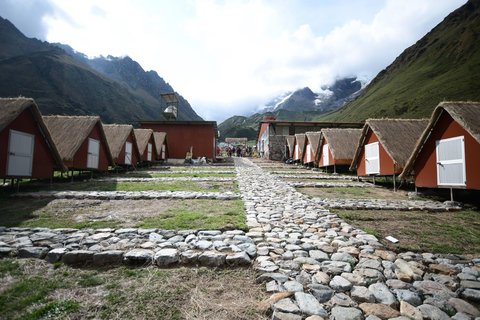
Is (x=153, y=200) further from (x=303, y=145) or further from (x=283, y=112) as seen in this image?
(x=283, y=112)

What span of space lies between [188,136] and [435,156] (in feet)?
81.0

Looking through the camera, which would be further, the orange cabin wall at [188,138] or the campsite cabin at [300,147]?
the orange cabin wall at [188,138]

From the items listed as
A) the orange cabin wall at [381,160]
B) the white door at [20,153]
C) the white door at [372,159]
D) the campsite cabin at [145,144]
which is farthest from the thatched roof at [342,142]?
the white door at [20,153]

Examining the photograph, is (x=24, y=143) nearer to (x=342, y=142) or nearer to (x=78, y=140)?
(x=78, y=140)

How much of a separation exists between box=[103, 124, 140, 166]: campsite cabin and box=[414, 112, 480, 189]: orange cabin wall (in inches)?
694

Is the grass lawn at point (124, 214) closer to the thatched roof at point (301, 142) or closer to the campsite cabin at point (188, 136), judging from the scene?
the thatched roof at point (301, 142)

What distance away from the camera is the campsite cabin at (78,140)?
12.6 meters

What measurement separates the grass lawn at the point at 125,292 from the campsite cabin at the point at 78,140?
11.1 meters

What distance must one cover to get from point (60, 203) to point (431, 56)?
432ft

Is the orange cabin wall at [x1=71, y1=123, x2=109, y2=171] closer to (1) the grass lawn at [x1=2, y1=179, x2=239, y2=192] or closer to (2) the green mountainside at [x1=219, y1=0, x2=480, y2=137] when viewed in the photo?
(1) the grass lawn at [x1=2, y1=179, x2=239, y2=192]

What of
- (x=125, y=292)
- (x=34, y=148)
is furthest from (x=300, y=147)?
(x=125, y=292)

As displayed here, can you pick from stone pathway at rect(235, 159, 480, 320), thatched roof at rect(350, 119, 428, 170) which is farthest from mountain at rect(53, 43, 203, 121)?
stone pathway at rect(235, 159, 480, 320)

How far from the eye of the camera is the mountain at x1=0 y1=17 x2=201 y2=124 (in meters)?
72.2

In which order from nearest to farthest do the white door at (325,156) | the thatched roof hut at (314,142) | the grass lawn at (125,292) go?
the grass lawn at (125,292) < the white door at (325,156) < the thatched roof hut at (314,142)
